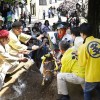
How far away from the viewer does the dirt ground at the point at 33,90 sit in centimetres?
740

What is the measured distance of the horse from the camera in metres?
7.79

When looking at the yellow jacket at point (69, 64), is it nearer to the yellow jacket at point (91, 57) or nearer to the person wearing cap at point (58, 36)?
the yellow jacket at point (91, 57)

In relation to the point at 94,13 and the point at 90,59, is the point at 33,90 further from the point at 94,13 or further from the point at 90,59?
the point at 94,13

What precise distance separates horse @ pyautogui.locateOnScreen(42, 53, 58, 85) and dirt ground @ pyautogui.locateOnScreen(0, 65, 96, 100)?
143mm

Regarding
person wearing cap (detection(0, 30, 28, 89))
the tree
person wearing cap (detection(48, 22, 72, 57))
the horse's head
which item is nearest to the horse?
the horse's head

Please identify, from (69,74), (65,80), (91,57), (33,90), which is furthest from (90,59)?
(33,90)

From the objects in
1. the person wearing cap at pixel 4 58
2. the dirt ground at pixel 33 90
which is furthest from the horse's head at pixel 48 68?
the person wearing cap at pixel 4 58

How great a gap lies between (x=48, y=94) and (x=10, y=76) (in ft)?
5.04

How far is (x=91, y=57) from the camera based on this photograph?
5.95 metres

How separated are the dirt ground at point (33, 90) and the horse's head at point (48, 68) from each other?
0.15m

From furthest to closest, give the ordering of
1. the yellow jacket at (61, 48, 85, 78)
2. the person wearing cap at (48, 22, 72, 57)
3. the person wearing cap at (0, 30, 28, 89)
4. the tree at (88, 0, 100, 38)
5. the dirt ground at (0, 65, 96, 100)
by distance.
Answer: the tree at (88, 0, 100, 38) < the person wearing cap at (48, 22, 72, 57) < the person wearing cap at (0, 30, 28, 89) < the dirt ground at (0, 65, 96, 100) < the yellow jacket at (61, 48, 85, 78)

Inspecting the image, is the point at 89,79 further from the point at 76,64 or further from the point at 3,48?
the point at 3,48

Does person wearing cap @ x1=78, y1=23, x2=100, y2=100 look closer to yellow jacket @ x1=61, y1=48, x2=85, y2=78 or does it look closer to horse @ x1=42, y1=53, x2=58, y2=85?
yellow jacket @ x1=61, y1=48, x2=85, y2=78

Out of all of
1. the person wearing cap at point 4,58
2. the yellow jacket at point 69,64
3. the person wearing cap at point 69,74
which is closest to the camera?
the person wearing cap at point 69,74
